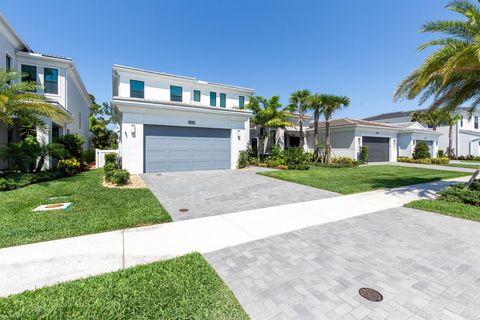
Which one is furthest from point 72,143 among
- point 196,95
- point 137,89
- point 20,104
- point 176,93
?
point 196,95

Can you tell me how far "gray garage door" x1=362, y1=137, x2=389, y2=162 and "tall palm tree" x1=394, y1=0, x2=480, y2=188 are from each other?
43.9 feet

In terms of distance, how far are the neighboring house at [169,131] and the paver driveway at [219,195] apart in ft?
8.59

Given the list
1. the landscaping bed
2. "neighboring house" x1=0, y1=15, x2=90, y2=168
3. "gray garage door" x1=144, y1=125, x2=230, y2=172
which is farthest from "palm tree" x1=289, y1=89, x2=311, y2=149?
"neighboring house" x1=0, y1=15, x2=90, y2=168

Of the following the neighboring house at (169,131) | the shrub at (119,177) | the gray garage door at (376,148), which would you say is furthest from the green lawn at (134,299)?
the gray garage door at (376,148)

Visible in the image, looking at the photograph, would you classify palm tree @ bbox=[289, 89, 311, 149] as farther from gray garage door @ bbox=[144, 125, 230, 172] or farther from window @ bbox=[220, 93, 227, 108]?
gray garage door @ bbox=[144, 125, 230, 172]

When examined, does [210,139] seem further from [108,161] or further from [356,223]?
[356,223]

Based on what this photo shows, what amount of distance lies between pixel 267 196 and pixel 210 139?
8044mm

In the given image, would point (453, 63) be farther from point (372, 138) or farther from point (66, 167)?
point (372, 138)

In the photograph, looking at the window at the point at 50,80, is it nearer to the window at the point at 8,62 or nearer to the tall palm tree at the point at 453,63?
the window at the point at 8,62

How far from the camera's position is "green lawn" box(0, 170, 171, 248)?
175 inches

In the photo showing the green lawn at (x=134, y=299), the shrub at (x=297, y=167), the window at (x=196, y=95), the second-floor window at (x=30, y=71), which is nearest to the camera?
the green lawn at (x=134, y=299)

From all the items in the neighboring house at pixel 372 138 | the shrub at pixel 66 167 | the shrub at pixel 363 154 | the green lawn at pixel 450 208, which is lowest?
the green lawn at pixel 450 208

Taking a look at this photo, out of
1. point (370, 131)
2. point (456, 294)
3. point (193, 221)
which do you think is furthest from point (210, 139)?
point (370, 131)

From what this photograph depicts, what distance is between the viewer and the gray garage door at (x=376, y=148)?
72.2 feet
